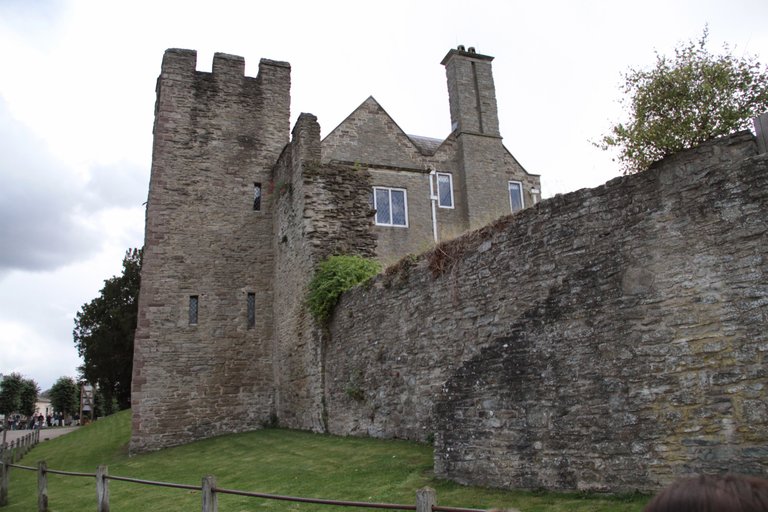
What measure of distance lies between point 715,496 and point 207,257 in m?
20.5

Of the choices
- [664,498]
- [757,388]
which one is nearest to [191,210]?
[757,388]

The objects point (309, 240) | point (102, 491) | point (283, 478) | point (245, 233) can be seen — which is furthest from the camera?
point (245, 233)

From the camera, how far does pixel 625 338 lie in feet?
23.9

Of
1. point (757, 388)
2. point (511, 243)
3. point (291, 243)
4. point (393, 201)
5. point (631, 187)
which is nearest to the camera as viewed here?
point (757, 388)

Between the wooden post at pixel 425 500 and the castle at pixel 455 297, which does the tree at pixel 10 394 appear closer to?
the castle at pixel 455 297

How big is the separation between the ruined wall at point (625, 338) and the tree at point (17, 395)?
66375 millimetres

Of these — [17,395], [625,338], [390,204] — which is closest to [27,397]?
[17,395]

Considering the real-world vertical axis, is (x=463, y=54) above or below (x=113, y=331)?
above

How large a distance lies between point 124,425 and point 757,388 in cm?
2738

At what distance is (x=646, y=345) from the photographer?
7105 millimetres

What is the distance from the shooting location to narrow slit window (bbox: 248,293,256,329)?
69.2ft

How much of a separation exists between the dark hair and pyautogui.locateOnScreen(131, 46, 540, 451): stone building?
14.7m

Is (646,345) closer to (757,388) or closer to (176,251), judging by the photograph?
(757,388)

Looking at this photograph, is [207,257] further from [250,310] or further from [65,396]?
[65,396]
